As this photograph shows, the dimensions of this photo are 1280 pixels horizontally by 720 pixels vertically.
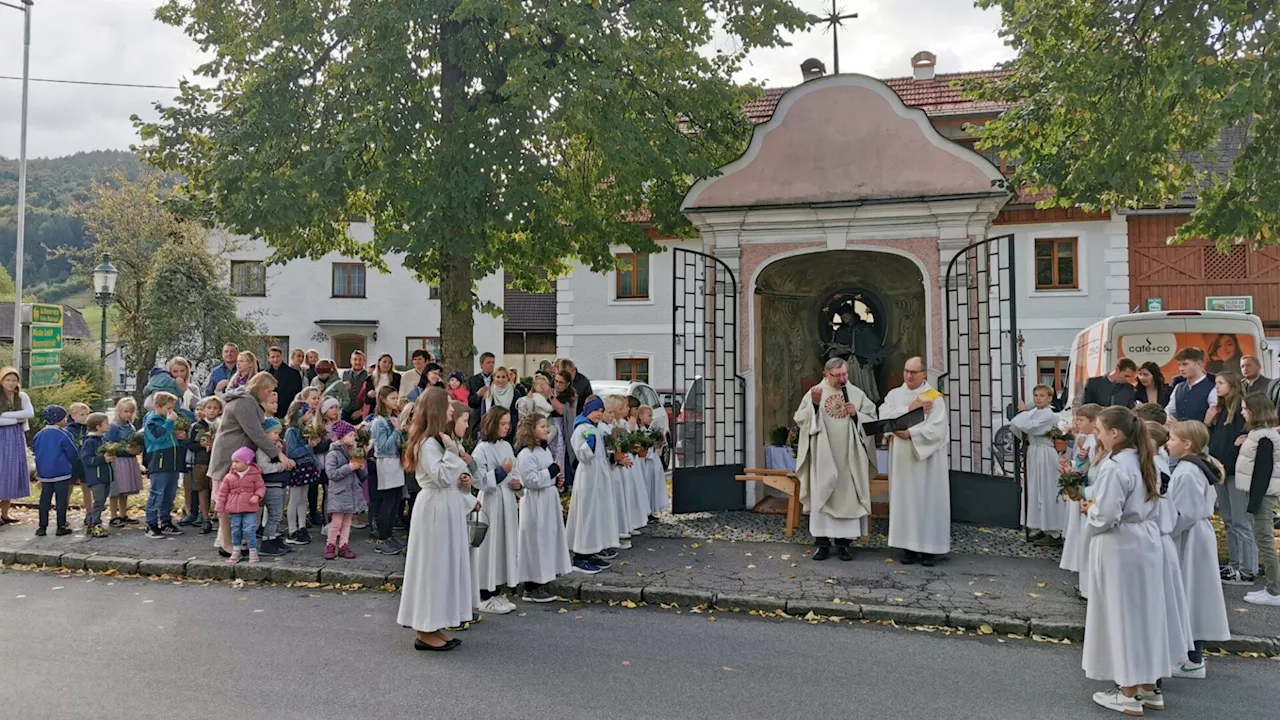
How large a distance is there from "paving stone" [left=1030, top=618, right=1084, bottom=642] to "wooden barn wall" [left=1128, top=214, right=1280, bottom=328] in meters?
20.0

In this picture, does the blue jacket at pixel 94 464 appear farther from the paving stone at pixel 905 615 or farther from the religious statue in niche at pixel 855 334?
the religious statue in niche at pixel 855 334

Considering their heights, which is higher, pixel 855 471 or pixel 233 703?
pixel 855 471

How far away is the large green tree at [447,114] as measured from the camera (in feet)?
36.7

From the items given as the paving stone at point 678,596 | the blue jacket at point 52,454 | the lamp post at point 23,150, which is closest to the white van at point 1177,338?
the paving stone at point 678,596

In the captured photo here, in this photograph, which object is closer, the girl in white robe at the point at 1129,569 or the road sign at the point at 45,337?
the girl in white robe at the point at 1129,569

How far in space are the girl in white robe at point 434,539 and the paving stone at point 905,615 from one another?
3.10 m

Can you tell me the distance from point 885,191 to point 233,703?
8.86m

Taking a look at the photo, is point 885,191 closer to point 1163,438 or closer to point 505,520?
point 1163,438

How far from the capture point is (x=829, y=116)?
11.3m

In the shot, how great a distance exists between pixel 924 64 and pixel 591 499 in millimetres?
23522

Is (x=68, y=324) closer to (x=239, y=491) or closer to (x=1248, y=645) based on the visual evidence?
(x=239, y=491)

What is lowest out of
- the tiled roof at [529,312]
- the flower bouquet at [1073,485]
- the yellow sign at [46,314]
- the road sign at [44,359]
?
the flower bouquet at [1073,485]

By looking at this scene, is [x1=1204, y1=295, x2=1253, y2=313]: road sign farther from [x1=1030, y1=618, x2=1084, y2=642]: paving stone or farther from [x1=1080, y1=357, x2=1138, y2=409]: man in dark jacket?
[x1=1030, y1=618, x2=1084, y2=642]: paving stone

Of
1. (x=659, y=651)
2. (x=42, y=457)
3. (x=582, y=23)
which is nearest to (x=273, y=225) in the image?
(x=42, y=457)
